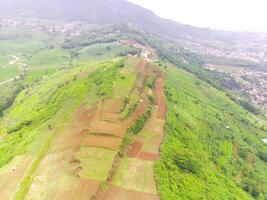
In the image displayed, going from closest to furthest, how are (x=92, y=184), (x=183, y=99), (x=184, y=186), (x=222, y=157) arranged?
(x=92, y=184) < (x=184, y=186) < (x=222, y=157) < (x=183, y=99)

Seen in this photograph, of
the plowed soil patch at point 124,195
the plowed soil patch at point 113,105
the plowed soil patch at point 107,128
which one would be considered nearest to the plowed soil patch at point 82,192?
the plowed soil patch at point 124,195

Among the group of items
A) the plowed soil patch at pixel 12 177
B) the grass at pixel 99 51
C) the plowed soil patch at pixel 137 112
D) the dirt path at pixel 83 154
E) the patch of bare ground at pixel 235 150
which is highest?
the plowed soil patch at pixel 137 112

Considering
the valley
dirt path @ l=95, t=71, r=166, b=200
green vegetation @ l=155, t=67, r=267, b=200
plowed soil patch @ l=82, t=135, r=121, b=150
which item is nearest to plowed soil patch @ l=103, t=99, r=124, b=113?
the valley

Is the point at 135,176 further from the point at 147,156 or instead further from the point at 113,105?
the point at 113,105

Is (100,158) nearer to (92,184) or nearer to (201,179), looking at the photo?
(92,184)

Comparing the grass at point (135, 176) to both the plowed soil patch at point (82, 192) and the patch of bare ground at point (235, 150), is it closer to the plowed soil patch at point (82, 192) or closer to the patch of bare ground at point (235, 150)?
the plowed soil patch at point (82, 192)

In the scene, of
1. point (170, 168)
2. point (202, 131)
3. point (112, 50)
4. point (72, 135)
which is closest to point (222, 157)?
point (202, 131)

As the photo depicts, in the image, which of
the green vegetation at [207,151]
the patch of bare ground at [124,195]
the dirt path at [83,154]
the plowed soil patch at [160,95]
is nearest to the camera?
the patch of bare ground at [124,195]
